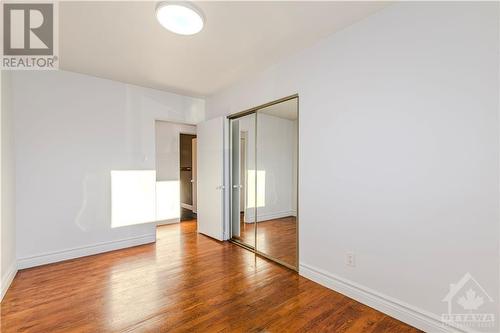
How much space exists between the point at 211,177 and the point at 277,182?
52.9 inches

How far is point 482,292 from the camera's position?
153 centimetres

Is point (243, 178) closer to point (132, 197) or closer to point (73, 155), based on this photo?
point (132, 197)

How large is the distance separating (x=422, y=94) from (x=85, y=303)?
3.33 meters

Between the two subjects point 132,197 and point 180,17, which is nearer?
point 180,17

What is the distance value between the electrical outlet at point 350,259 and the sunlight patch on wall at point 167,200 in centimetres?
399

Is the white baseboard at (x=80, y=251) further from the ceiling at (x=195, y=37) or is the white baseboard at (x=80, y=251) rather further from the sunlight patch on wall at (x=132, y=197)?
the ceiling at (x=195, y=37)

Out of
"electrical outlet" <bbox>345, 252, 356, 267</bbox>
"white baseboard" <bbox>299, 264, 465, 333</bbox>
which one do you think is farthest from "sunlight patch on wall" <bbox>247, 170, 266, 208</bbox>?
"electrical outlet" <bbox>345, 252, 356, 267</bbox>

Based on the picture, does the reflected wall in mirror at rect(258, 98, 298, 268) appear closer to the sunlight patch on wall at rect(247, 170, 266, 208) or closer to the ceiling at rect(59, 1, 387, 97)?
the sunlight patch on wall at rect(247, 170, 266, 208)

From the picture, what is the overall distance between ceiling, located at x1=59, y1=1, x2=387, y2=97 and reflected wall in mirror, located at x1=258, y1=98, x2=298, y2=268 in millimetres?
730

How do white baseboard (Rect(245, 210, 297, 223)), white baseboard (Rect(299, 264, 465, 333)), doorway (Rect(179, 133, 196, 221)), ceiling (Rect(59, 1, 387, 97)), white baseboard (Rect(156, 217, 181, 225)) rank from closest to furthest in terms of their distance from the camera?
white baseboard (Rect(299, 264, 465, 333)) → ceiling (Rect(59, 1, 387, 97)) → white baseboard (Rect(245, 210, 297, 223)) → white baseboard (Rect(156, 217, 181, 225)) → doorway (Rect(179, 133, 196, 221))

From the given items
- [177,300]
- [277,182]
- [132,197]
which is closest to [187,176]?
[132,197]

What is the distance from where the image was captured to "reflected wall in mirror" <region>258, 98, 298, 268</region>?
9.70 feet

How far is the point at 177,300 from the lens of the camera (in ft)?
7.04

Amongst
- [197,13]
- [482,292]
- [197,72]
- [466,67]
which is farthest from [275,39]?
[482,292]
